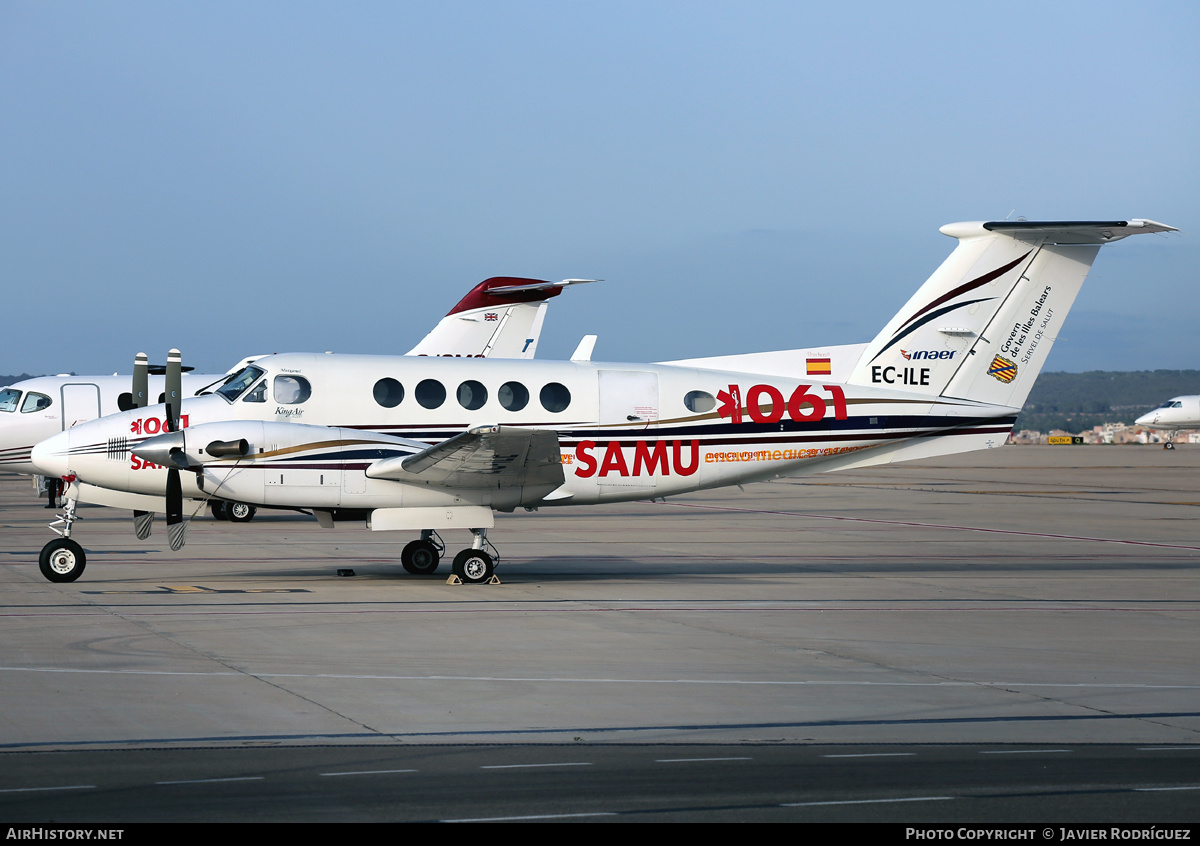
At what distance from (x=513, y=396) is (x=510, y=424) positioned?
1.28ft

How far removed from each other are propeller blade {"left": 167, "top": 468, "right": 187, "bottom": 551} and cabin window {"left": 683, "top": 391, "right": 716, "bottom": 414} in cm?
659

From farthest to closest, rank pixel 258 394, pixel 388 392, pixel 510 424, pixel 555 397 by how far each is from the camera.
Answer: pixel 555 397 < pixel 510 424 < pixel 388 392 < pixel 258 394

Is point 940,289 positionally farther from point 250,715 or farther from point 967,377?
point 250,715

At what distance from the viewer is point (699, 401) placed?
16.5 metres

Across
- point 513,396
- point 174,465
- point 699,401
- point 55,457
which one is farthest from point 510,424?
point 55,457

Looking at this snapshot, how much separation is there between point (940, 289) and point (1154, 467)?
147ft

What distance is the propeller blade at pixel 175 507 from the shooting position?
1456 centimetres

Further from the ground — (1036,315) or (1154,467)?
(1036,315)

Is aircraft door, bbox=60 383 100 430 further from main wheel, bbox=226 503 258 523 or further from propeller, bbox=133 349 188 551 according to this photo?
propeller, bbox=133 349 188 551

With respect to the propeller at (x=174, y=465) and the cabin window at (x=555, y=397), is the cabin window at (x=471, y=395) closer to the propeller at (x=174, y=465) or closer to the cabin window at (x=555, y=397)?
the cabin window at (x=555, y=397)

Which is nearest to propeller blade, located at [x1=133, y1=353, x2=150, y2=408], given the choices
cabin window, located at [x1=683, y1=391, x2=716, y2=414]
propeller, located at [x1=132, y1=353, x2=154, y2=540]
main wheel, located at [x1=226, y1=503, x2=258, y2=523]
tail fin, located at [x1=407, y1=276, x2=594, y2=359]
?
propeller, located at [x1=132, y1=353, x2=154, y2=540]

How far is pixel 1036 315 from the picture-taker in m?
17.4

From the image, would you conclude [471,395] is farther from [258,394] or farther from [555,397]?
[258,394]
